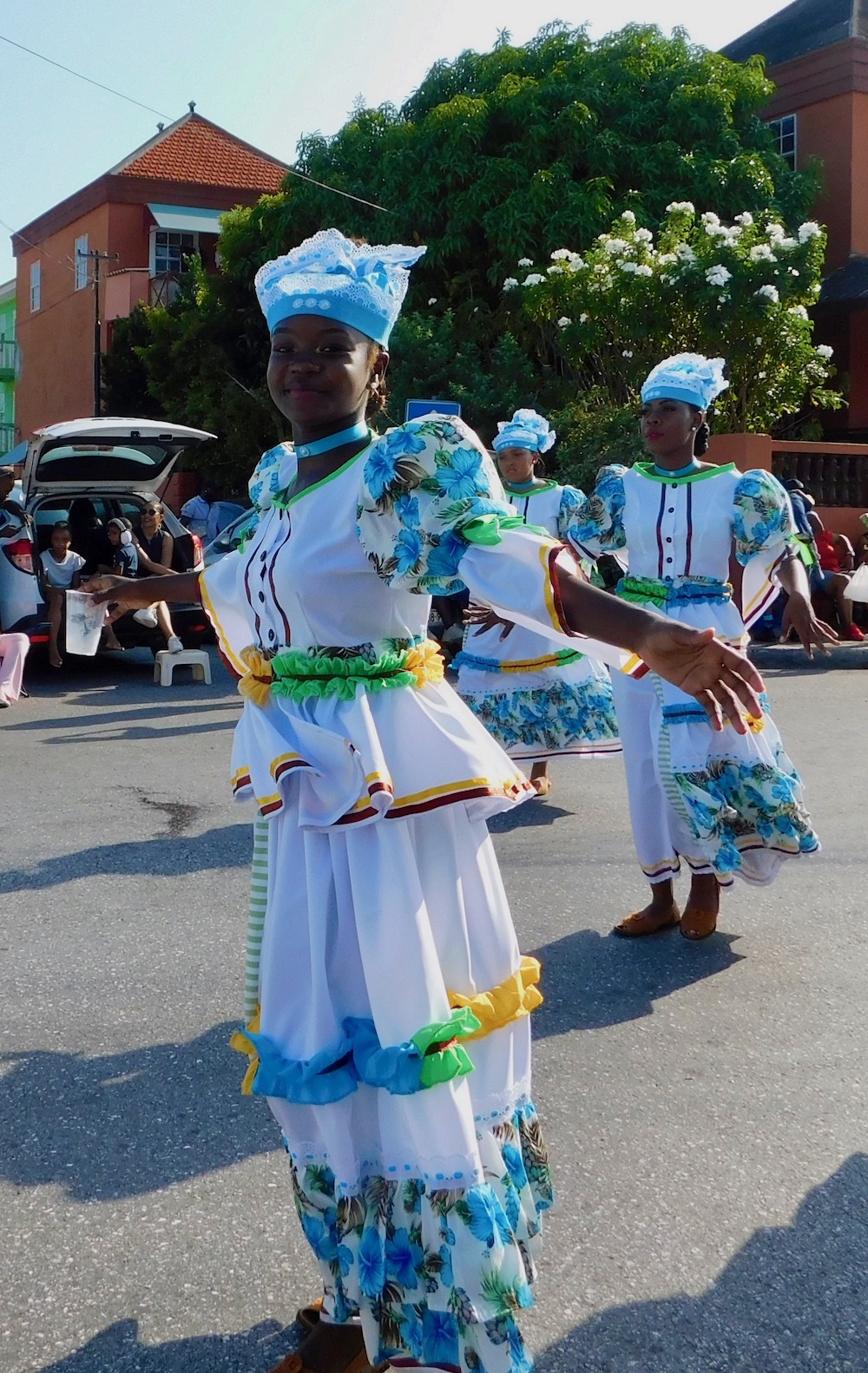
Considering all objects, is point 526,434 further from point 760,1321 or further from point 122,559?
point 122,559

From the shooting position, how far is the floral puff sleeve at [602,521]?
17.5 feet

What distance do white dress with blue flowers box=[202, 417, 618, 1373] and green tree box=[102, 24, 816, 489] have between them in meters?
16.6

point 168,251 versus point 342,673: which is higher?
point 168,251

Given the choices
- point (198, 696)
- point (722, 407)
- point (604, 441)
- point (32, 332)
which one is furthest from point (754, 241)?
point (32, 332)

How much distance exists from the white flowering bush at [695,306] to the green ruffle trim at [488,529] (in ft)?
48.7

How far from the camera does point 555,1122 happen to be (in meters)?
3.58

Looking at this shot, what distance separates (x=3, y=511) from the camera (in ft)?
40.1

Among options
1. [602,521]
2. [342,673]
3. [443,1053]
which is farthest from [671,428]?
[443,1053]

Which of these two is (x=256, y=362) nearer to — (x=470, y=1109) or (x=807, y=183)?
(x=807, y=183)

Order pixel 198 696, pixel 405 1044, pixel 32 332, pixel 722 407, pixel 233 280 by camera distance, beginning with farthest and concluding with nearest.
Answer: pixel 32 332, pixel 233 280, pixel 722 407, pixel 198 696, pixel 405 1044

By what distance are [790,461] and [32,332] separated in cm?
2643

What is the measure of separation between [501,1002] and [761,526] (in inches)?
117

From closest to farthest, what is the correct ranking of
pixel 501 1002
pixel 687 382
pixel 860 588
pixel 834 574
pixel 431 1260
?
1. pixel 431 1260
2. pixel 501 1002
3. pixel 687 382
4. pixel 860 588
5. pixel 834 574

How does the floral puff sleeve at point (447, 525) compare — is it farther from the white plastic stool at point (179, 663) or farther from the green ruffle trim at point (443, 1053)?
the white plastic stool at point (179, 663)
